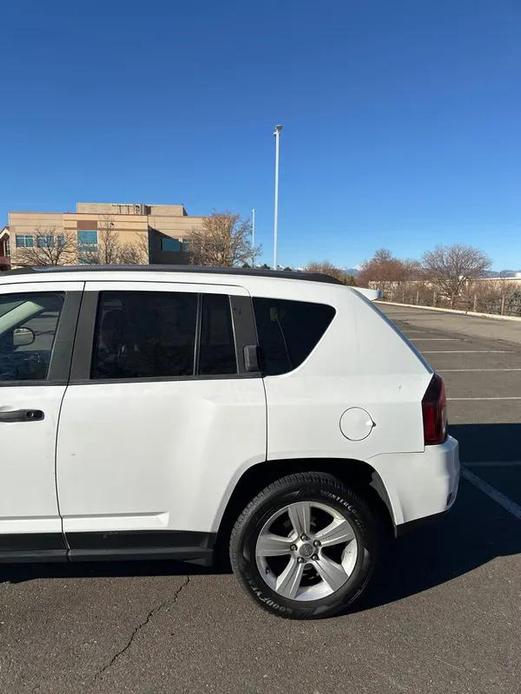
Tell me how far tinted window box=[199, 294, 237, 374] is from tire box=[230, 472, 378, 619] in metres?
0.66

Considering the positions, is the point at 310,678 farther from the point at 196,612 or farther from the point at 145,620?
the point at 145,620

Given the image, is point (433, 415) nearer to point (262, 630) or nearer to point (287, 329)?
point (287, 329)

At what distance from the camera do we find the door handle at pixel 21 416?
91.1 inches

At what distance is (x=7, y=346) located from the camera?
101 inches

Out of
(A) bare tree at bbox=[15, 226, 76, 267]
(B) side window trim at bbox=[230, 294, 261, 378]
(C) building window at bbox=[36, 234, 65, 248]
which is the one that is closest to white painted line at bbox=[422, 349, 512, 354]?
(B) side window trim at bbox=[230, 294, 261, 378]

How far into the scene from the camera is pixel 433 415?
2.52 meters

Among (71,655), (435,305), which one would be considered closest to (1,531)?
(71,655)

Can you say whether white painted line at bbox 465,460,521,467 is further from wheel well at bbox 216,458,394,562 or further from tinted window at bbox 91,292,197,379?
tinted window at bbox 91,292,197,379

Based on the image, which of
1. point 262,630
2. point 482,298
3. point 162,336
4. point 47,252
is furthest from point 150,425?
point 47,252

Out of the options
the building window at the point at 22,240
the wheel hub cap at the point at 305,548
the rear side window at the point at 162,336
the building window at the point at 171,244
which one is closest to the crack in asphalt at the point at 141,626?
the wheel hub cap at the point at 305,548

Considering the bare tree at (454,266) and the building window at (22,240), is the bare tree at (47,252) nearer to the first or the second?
the building window at (22,240)

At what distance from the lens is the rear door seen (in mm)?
2348

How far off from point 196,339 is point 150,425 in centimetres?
A: 49

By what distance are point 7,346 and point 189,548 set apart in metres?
1.41
